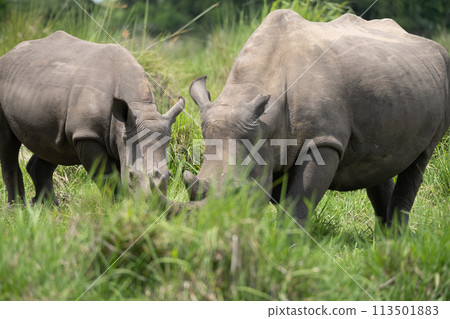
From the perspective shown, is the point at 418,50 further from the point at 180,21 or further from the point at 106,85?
the point at 180,21

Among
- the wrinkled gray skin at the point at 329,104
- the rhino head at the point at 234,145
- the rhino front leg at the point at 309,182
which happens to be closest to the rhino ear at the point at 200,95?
the wrinkled gray skin at the point at 329,104

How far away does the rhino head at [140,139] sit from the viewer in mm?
5406

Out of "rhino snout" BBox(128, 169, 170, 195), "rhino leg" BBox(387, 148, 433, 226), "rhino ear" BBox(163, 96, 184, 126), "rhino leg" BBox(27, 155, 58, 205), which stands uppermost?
"rhino ear" BBox(163, 96, 184, 126)

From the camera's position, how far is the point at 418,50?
6.16 meters

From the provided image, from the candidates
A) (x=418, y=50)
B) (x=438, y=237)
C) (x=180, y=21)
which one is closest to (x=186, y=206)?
(x=438, y=237)

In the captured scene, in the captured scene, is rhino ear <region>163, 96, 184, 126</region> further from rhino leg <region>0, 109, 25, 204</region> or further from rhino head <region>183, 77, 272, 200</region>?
rhino leg <region>0, 109, 25, 204</region>

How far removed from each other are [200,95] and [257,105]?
0.56m

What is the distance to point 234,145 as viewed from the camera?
4.90m

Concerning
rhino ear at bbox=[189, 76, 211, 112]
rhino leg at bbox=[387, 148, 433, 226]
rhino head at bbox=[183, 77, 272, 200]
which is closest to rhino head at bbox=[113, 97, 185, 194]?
rhino ear at bbox=[189, 76, 211, 112]

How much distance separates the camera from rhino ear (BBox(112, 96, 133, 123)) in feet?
18.6

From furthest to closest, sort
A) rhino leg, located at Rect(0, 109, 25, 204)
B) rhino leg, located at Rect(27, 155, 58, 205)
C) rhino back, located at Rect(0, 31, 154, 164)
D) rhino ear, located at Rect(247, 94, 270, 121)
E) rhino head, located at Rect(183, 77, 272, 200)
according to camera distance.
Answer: rhino leg, located at Rect(27, 155, 58, 205), rhino leg, located at Rect(0, 109, 25, 204), rhino back, located at Rect(0, 31, 154, 164), rhino ear, located at Rect(247, 94, 270, 121), rhino head, located at Rect(183, 77, 272, 200)

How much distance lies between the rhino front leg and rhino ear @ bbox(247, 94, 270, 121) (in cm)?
52

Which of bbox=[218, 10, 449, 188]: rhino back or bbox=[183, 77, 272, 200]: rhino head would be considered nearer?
bbox=[183, 77, 272, 200]: rhino head

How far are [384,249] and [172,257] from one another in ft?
4.11
